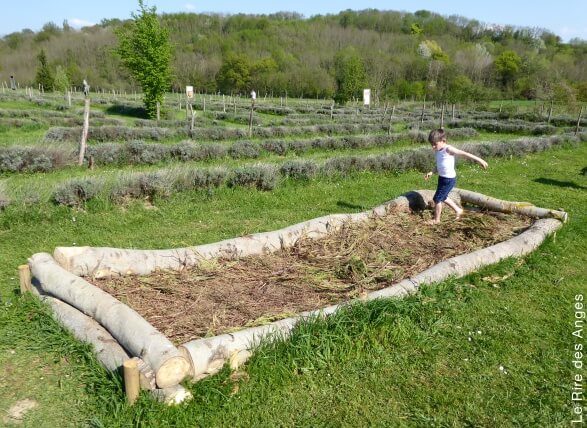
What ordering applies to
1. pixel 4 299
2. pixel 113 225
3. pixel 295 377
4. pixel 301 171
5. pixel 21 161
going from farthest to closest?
pixel 21 161 → pixel 301 171 → pixel 113 225 → pixel 4 299 → pixel 295 377

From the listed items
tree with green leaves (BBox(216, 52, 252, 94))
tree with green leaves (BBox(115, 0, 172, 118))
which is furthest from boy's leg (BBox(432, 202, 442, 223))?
tree with green leaves (BBox(216, 52, 252, 94))

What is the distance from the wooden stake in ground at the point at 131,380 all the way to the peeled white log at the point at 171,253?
2.22 metres

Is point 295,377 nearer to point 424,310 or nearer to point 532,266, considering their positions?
point 424,310

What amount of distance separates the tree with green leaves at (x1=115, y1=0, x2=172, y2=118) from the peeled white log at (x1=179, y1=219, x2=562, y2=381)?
26.7 m

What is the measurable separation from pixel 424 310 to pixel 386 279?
0.94 meters

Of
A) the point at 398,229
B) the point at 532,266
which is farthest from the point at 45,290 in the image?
the point at 532,266

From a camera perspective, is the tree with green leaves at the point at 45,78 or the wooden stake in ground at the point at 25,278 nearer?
the wooden stake in ground at the point at 25,278

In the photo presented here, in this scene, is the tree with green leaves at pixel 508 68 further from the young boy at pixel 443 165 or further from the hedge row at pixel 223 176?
the young boy at pixel 443 165

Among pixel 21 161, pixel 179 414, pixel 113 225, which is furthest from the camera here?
pixel 21 161

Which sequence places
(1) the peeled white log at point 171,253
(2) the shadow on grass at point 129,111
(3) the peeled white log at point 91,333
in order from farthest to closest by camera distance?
(2) the shadow on grass at point 129,111 → (1) the peeled white log at point 171,253 → (3) the peeled white log at point 91,333

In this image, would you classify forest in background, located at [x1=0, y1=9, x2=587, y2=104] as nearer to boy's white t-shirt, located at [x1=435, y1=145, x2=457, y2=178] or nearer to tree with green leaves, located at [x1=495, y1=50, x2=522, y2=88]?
tree with green leaves, located at [x1=495, y1=50, x2=522, y2=88]

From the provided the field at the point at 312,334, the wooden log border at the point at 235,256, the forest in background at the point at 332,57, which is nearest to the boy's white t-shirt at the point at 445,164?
the wooden log border at the point at 235,256

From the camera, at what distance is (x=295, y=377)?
12.9 ft

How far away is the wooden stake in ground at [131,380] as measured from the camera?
3.37 m
